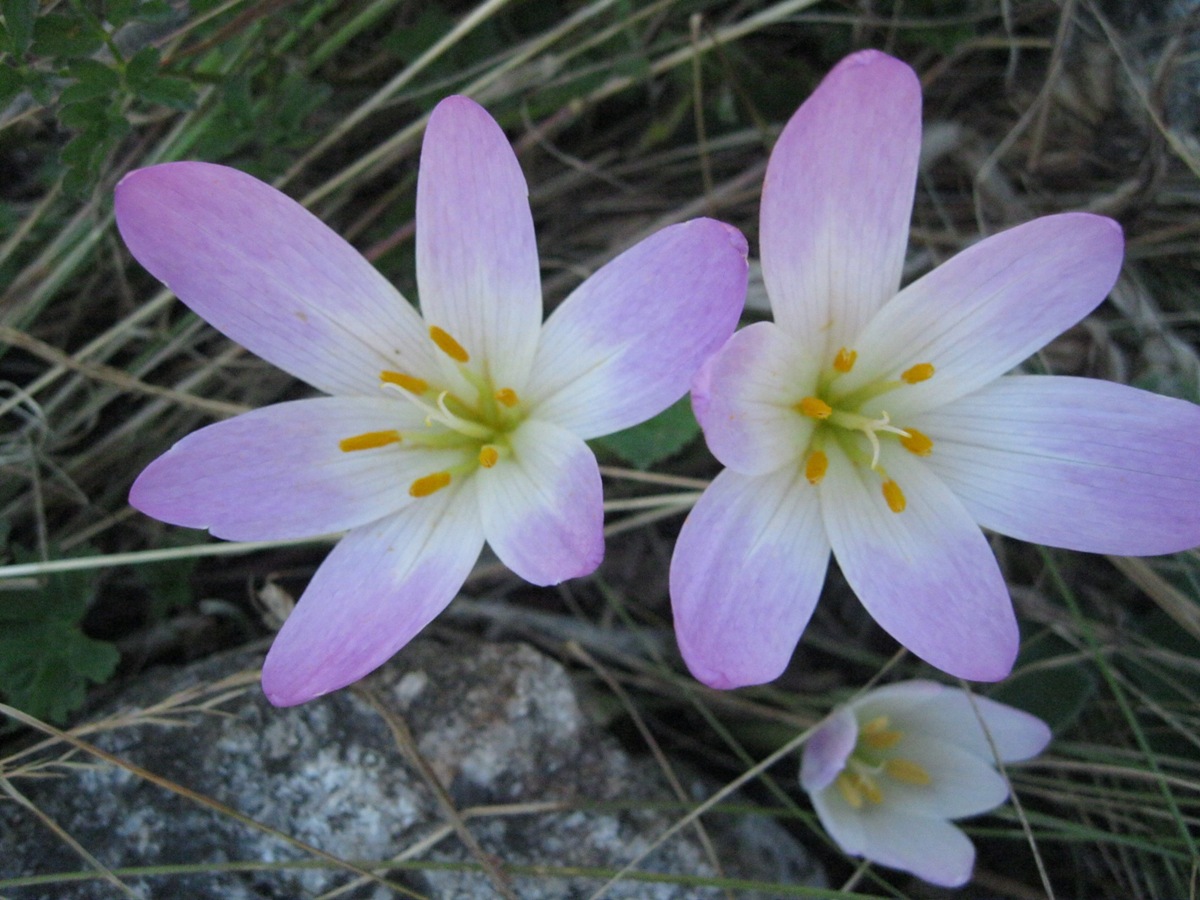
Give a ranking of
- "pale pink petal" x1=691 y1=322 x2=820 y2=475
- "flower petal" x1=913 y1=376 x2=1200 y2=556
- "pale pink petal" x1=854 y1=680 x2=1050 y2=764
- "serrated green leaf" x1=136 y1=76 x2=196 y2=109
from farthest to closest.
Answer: "pale pink petal" x1=854 y1=680 x2=1050 y2=764 < "serrated green leaf" x1=136 y1=76 x2=196 y2=109 < "flower petal" x1=913 y1=376 x2=1200 y2=556 < "pale pink petal" x1=691 y1=322 x2=820 y2=475

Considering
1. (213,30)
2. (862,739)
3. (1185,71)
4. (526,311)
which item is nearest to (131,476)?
(213,30)

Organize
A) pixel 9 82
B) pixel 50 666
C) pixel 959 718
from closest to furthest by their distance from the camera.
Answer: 1. pixel 9 82
2. pixel 50 666
3. pixel 959 718

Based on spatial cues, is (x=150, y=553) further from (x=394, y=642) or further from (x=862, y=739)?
(x=862, y=739)

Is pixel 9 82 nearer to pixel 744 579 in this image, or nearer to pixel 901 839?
pixel 744 579

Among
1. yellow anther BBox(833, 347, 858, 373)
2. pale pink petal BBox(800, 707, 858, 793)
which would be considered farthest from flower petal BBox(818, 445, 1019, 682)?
pale pink petal BBox(800, 707, 858, 793)

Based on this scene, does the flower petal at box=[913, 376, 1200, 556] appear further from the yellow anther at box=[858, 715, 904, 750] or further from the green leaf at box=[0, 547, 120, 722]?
the green leaf at box=[0, 547, 120, 722]

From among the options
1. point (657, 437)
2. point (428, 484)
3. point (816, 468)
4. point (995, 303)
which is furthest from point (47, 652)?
point (995, 303)

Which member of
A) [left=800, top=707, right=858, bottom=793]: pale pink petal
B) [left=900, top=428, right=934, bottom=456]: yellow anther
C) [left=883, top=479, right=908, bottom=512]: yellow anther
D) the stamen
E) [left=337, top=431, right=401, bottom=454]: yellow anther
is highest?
the stamen
